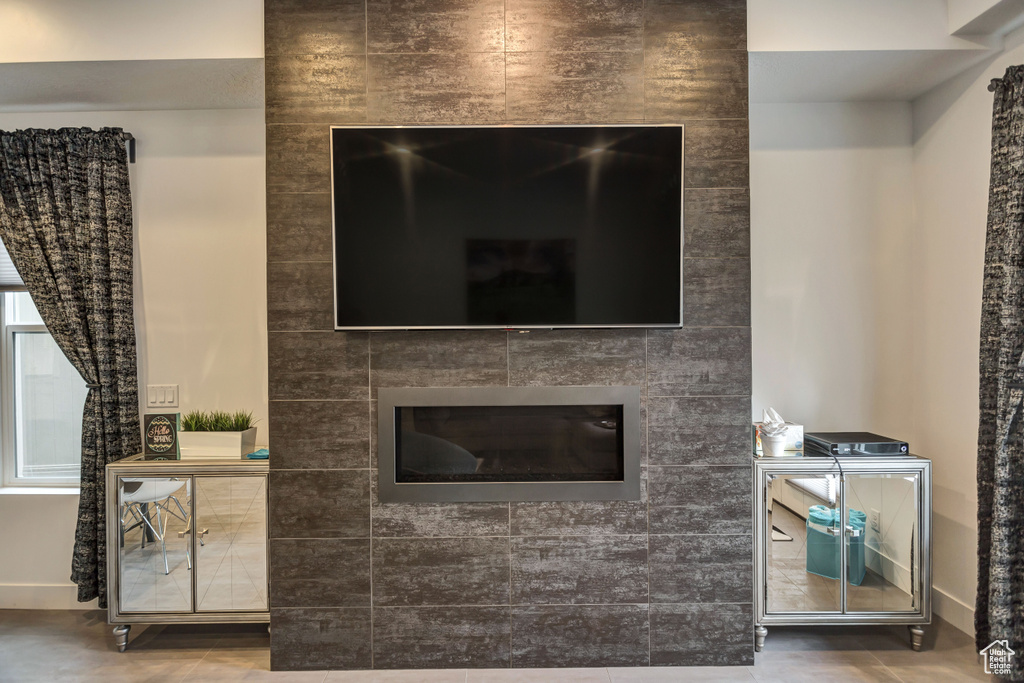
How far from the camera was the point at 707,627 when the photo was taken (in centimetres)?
230

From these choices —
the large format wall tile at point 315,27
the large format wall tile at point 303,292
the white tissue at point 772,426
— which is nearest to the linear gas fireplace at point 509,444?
the large format wall tile at point 303,292

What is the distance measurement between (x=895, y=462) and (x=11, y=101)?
4176 mm

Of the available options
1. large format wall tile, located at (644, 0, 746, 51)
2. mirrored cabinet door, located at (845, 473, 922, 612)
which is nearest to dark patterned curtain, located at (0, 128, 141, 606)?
large format wall tile, located at (644, 0, 746, 51)

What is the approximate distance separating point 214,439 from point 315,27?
1713 millimetres

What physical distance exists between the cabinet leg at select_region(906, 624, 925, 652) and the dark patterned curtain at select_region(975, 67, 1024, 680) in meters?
0.25

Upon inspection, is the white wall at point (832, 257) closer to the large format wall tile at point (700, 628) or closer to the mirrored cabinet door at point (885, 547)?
the mirrored cabinet door at point (885, 547)

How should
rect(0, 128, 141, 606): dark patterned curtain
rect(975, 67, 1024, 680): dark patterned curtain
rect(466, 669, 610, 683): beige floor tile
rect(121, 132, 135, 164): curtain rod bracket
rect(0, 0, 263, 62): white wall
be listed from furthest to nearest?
rect(121, 132, 135, 164): curtain rod bracket → rect(0, 128, 141, 606): dark patterned curtain → rect(0, 0, 263, 62): white wall → rect(466, 669, 610, 683): beige floor tile → rect(975, 67, 1024, 680): dark patterned curtain

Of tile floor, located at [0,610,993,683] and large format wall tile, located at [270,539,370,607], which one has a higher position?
large format wall tile, located at [270,539,370,607]

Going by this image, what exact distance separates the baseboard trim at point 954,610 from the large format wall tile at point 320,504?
2553 mm

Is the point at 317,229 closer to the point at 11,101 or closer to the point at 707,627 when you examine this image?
the point at 11,101

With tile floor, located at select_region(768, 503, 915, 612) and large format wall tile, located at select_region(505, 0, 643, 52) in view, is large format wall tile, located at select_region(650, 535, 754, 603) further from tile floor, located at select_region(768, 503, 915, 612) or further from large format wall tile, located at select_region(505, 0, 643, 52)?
large format wall tile, located at select_region(505, 0, 643, 52)

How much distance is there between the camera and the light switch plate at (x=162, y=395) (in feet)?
9.37

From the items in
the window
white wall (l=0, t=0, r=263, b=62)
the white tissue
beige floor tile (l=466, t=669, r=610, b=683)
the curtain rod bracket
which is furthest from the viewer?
the window

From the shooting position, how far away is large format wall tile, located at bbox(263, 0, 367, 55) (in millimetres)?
2295
